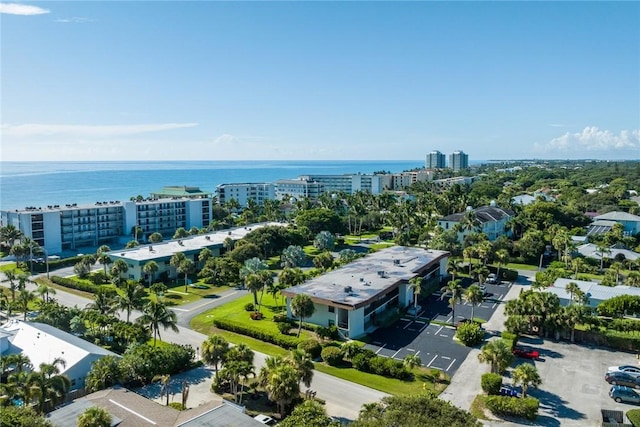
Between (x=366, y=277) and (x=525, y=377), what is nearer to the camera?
(x=525, y=377)

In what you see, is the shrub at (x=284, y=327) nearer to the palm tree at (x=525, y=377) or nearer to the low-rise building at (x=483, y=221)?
the palm tree at (x=525, y=377)

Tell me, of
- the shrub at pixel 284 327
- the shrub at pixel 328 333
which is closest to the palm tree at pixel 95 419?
the shrub at pixel 284 327

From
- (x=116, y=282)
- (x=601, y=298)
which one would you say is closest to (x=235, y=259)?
(x=116, y=282)

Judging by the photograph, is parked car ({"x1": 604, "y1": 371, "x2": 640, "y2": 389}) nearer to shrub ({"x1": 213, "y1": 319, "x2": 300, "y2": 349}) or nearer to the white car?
shrub ({"x1": 213, "y1": 319, "x2": 300, "y2": 349})

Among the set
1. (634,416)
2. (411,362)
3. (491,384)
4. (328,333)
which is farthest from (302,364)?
(634,416)

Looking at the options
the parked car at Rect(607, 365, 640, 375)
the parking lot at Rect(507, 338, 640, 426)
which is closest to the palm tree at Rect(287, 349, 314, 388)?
the parking lot at Rect(507, 338, 640, 426)

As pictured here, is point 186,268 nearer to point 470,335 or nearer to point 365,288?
point 365,288
